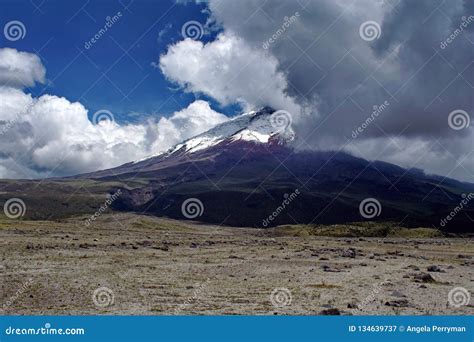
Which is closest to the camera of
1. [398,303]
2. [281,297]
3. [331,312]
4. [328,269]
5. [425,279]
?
[331,312]

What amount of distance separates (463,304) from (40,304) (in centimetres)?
1953

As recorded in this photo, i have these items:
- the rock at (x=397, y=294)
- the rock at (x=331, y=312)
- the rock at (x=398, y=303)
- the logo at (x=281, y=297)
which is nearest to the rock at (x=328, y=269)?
the rock at (x=397, y=294)

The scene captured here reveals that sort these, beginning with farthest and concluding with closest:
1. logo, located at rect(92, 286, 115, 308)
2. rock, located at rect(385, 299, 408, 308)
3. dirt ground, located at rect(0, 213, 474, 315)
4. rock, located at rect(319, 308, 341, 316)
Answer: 1. rock, located at rect(385, 299, 408, 308)
2. logo, located at rect(92, 286, 115, 308)
3. dirt ground, located at rect(0, 213, 474, 315)
4. rock, located at rect(319, 308, 341, 316)

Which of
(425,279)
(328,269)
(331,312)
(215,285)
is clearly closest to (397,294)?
(425,279)

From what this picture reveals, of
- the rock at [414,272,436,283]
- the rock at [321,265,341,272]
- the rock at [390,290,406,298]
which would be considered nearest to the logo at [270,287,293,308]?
the rock at [390,290,406,298]

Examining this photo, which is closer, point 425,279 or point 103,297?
point 103,297

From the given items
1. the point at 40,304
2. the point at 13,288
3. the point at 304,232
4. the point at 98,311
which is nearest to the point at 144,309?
the point at 98,311

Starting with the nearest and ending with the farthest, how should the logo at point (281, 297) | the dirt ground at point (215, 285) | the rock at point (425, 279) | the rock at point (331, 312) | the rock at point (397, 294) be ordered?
the rock at point (331, 312) < the dirt ground at point (215, 285) < the logo at point (281, 297) < the rock at point (397, 294) < the rock at point (425, 279)

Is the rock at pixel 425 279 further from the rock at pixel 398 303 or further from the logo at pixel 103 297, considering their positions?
the logo at pixel 103 297

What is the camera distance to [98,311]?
2070 centimetres

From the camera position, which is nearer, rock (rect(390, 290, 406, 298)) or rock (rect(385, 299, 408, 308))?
rock (rect(385, 299, 408, 308))

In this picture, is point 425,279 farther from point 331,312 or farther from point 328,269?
point 331,312

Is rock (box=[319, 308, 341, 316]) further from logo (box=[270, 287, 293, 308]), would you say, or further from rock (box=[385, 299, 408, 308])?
rock (box=[385, 299, 408, 308])

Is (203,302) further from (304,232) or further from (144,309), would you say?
(304,232)
